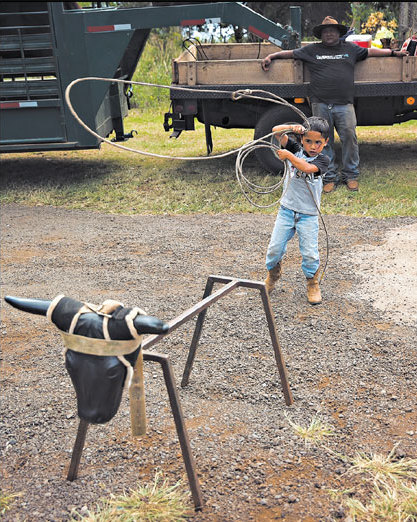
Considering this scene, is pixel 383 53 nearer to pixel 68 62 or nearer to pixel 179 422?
pixel 68 62

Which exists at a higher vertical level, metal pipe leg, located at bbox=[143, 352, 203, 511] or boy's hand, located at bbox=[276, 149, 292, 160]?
boy's hand, located at bbox=[276, 149, 292, 160]

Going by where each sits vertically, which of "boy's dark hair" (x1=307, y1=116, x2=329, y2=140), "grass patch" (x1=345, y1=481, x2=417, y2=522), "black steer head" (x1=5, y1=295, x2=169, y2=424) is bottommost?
"grass patch" (x1=345, y1=481, x2=417, y2=522)

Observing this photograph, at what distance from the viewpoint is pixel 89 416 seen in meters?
2.47

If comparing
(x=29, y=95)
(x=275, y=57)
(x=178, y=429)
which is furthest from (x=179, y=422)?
(x=29, y=95)

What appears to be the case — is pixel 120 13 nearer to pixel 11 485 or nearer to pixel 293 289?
pixel 293 289

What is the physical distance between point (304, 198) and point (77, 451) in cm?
257

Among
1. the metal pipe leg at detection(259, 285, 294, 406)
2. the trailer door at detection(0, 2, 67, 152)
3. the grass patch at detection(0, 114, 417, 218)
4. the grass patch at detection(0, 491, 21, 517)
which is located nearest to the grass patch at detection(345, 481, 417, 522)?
the metal pipe leg at detection(259, 285, 294, 406)

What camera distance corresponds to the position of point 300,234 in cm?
486

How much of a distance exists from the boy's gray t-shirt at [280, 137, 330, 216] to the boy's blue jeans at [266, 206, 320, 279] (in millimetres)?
64

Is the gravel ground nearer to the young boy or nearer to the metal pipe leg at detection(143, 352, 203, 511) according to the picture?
the metal pipe leg at detection(143, 352, 203, 511)

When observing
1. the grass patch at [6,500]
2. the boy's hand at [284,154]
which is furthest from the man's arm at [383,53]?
the grass patch at [6,500]

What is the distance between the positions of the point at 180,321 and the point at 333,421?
113 cm

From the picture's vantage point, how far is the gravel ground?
304cm

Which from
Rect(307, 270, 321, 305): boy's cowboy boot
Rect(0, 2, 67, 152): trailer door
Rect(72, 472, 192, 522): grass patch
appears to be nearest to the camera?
Rect(72, 472, 192, 522): grass patch
